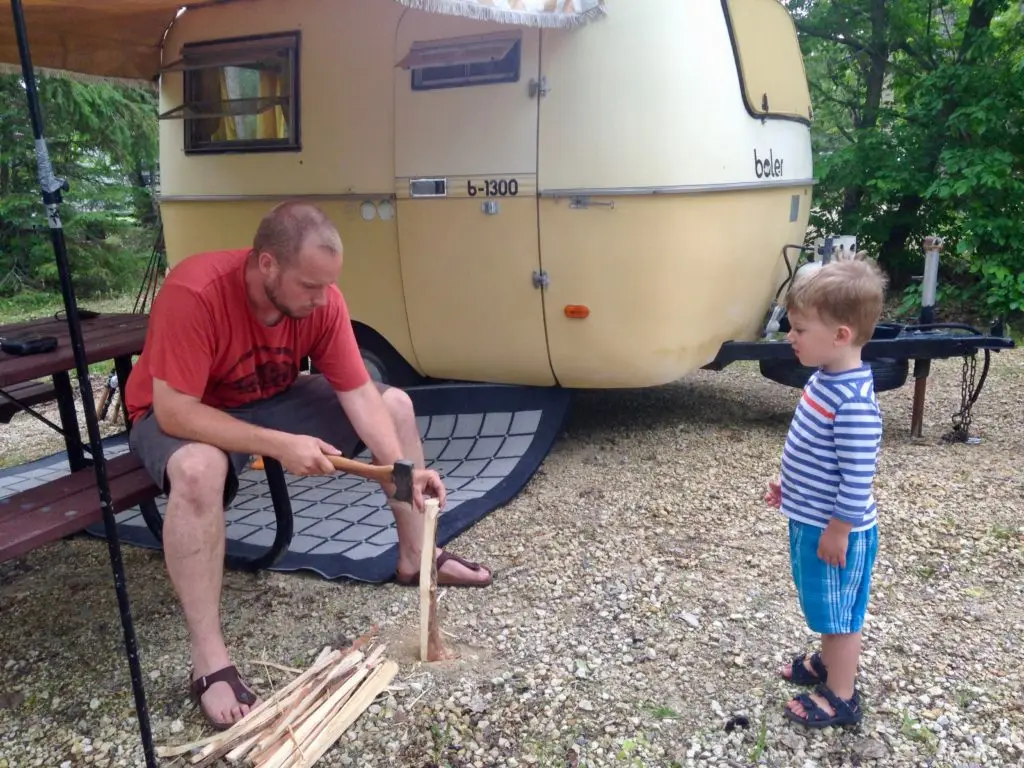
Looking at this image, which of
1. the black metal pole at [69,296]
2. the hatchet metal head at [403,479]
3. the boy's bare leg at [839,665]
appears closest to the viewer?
the black metal pole at [69,296]

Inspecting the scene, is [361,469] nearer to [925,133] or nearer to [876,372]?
[876,372]

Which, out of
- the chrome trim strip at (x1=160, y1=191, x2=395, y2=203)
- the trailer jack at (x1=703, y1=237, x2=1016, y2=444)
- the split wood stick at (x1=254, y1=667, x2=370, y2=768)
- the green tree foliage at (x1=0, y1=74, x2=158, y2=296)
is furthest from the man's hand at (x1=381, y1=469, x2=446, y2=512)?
the green tree foliage at (x1=0, y1=74, x2=158, y2=296)

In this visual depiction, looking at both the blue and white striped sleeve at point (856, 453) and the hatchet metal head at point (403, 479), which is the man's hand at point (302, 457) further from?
the blue and white striped sleeve at point (856, 453)

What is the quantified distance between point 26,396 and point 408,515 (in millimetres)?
2035

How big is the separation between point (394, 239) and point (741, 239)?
1.81 m

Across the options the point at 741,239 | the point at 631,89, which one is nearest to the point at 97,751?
the point at 631,89

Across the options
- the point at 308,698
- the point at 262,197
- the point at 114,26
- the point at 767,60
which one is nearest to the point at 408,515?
the point at 308,698

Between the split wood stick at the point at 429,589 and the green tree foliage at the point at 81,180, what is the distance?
10.1 m

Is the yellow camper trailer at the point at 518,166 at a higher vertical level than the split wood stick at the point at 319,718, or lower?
higher

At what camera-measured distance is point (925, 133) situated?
25.9 ft

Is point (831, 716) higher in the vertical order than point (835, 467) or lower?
lower

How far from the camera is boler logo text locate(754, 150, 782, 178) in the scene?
4.63m

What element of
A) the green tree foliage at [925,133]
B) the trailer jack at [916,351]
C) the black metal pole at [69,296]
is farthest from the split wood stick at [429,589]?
the green tree foliage at [925,133]

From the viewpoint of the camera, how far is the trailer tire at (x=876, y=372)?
15.2 feet
